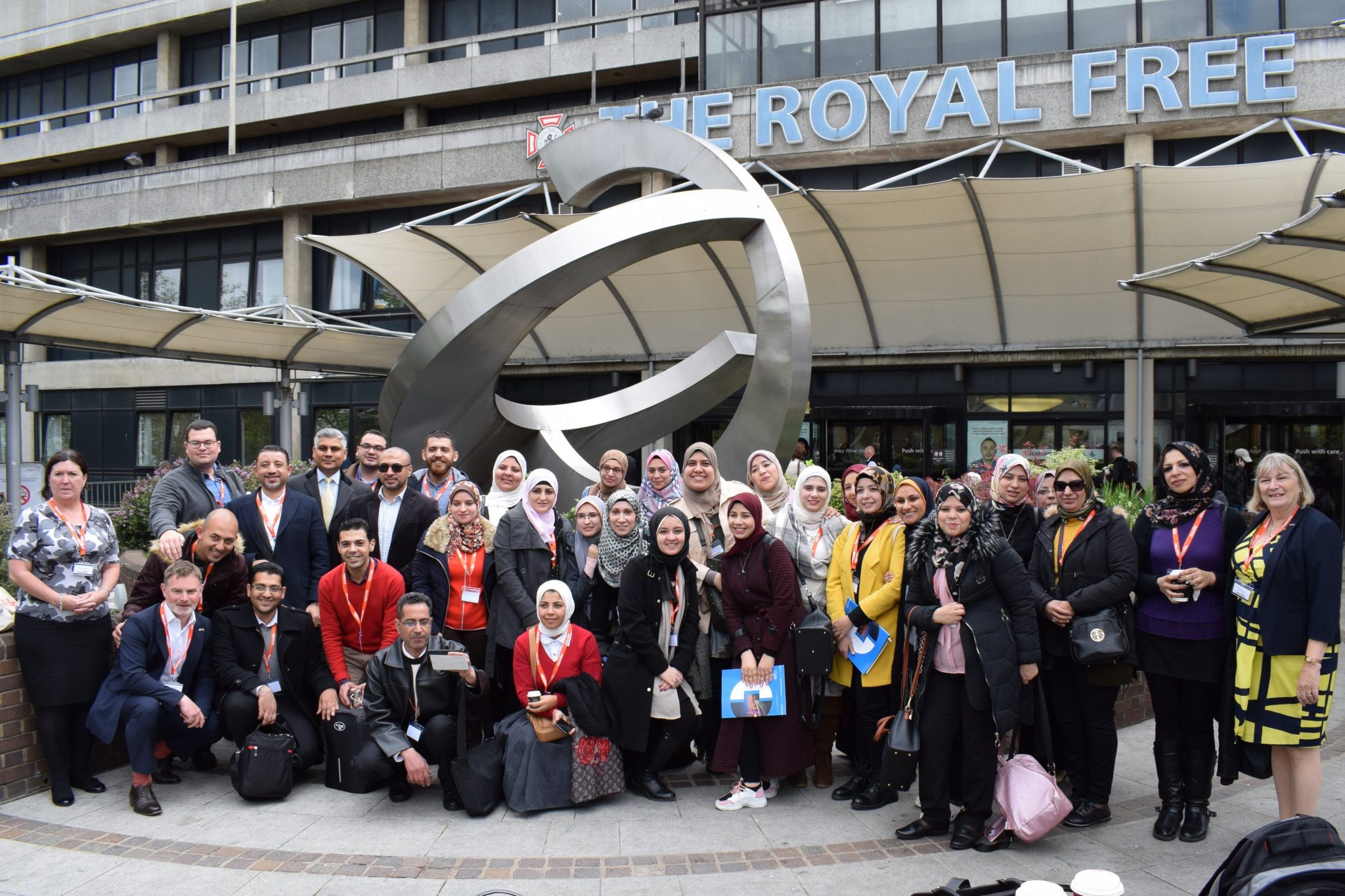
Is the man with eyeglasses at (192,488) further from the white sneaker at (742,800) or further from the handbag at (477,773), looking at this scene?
the white sneaker at (742,800)

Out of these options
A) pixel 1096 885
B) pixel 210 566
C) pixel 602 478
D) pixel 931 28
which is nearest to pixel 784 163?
pixel 931 28

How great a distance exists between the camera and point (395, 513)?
6324 millimetres

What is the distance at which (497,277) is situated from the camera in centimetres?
809

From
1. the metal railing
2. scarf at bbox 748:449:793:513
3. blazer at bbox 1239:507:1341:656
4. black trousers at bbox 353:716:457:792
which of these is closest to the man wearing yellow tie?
black trousers at bbox 353:716:457:792

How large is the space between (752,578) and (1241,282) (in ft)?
27.0

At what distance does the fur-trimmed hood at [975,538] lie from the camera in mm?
4680

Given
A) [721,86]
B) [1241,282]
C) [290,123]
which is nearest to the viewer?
[1241,282]

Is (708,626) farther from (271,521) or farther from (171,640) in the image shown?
Result: (171,640)

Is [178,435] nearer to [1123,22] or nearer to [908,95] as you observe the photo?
[908,95]

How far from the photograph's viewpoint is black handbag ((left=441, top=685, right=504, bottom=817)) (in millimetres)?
5125

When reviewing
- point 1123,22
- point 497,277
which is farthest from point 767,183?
point 497,277

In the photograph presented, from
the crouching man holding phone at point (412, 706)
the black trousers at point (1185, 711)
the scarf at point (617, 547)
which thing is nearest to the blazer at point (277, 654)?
the crouching man holding phone at point (412, 706)

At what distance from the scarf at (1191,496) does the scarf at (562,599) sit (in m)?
2.98

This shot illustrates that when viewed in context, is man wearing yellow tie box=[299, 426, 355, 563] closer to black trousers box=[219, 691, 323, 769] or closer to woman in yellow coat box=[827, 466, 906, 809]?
black trousers box=[219, 691, 323, 769]
